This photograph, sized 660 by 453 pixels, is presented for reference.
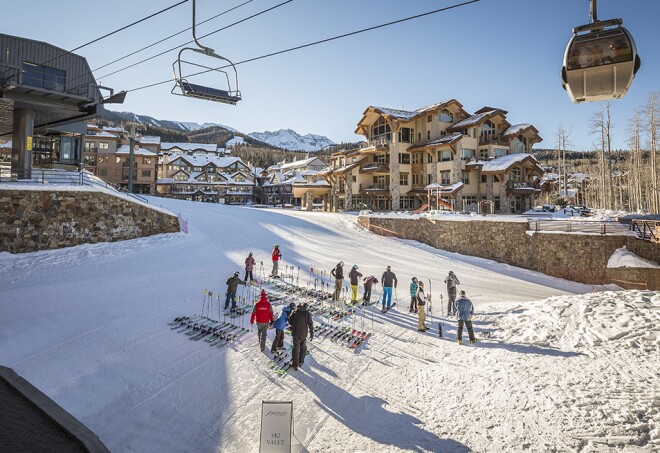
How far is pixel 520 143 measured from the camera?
43.0 m

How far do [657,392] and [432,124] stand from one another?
40966 mm

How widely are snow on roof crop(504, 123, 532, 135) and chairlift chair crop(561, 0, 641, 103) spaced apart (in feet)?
138

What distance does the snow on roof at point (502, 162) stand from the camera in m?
36.2

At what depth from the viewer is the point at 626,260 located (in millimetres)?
19750

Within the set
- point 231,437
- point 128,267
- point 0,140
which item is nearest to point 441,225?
point 128,267

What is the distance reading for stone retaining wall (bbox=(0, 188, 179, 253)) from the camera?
1614 centimetres

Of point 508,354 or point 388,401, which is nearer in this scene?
point 388,401

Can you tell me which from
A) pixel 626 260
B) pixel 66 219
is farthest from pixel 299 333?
pixel 626 260

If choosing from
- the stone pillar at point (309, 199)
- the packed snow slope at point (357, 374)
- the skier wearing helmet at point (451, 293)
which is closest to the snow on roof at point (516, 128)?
the stone pillar at point (309, 199)

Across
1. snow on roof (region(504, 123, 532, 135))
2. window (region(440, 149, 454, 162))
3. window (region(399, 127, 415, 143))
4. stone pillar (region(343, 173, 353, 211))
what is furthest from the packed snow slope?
snow on roof (region(504, 123, 532, 135))

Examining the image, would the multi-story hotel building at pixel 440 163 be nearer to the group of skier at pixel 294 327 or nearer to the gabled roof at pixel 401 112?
the gabled roof at pixel 401 112

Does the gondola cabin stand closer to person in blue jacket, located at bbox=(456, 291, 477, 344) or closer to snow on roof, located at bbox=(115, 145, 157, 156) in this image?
person in blue jacket, located at bbox=(456, 291, 477, 344)

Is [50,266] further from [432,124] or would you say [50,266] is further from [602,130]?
[602,130]

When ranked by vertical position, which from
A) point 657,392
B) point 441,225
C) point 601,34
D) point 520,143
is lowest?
point 657,392
